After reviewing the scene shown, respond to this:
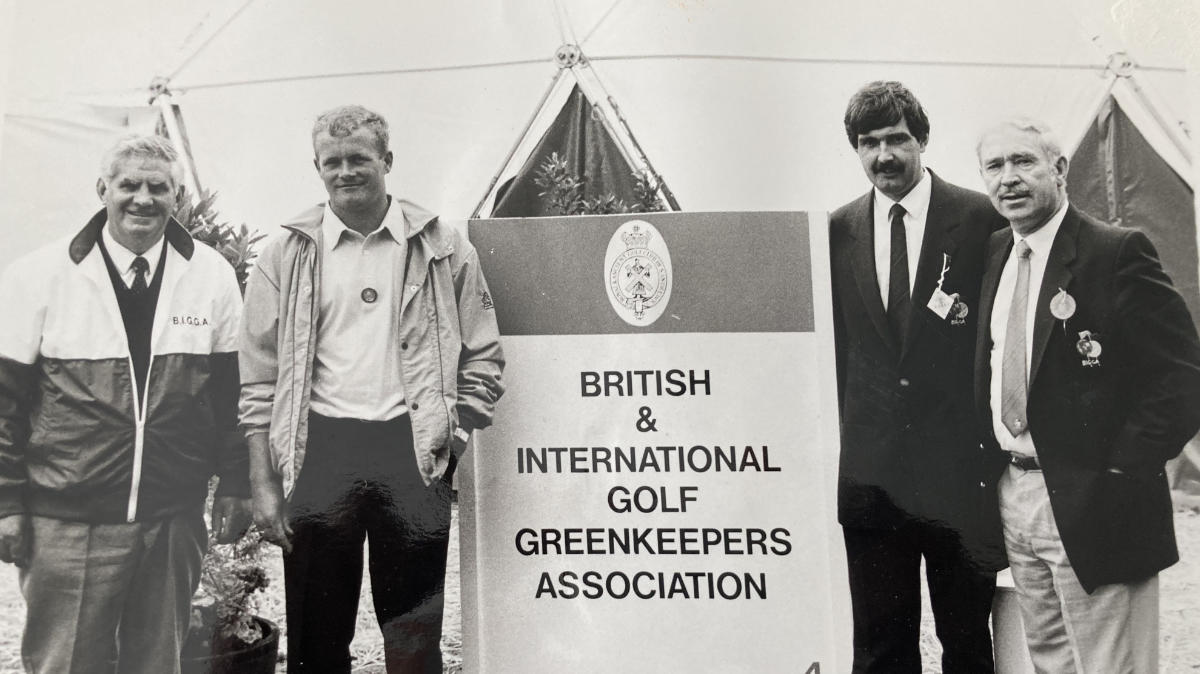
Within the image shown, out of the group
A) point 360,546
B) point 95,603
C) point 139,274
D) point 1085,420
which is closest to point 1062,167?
point 1085,420

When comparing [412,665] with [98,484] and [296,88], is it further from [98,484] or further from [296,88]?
[296,88]

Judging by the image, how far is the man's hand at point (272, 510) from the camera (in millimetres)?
1447

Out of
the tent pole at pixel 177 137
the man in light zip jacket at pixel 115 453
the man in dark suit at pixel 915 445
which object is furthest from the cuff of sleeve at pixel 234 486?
the man in dark suit at pixel 915 445

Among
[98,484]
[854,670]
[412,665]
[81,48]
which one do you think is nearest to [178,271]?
[98,484]

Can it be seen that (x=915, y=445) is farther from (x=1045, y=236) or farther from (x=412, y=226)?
(x=412, y=226)

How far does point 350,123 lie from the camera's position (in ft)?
4.95

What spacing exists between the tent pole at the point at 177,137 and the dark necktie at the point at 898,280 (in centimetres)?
130

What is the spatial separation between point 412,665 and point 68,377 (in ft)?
2.60

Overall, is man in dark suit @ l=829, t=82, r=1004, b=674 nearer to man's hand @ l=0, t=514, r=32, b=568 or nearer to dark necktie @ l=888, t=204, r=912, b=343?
dark necktie @ l=888, t=204, r=912, b=343

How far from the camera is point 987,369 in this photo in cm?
140

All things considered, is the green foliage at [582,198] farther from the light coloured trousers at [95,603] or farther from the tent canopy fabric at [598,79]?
the light coloured trousers at [95,603]

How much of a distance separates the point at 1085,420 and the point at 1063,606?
32 cm

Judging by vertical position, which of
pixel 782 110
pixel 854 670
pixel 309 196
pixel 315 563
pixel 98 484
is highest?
pixel 782 110

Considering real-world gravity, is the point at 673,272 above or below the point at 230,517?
above
